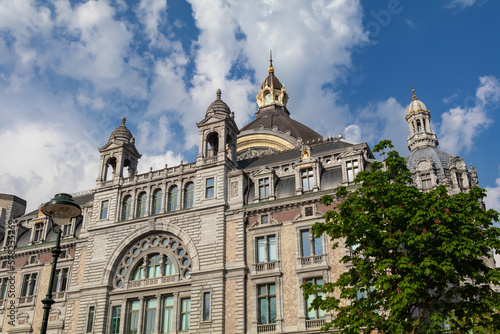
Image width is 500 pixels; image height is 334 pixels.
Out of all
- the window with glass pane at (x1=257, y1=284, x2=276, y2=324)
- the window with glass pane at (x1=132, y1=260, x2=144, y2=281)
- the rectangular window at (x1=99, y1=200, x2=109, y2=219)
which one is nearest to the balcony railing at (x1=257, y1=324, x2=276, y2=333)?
the window with glass pane at (x1=257, y1=284, x2=276, y2=324)

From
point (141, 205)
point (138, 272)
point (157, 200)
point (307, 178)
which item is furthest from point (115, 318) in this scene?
point (307, 178)

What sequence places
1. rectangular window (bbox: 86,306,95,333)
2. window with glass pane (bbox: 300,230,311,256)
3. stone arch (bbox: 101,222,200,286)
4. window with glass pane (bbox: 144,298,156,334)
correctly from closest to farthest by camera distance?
window with glass pane (bbox: 300,230,311,256)
window with glass pane (bbox: 144,298,156,334)
rectangular window (bbox: 86,306,95,333)
stone arch (bbox: 101,222,200,286)

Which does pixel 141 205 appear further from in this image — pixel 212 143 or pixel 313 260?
pixel 313 260

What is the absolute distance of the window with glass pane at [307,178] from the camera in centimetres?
4296

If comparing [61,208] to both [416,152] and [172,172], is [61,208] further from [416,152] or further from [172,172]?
[416,152]

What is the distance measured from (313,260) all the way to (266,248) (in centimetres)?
394

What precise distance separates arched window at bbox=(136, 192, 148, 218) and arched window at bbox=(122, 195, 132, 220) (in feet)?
2.80

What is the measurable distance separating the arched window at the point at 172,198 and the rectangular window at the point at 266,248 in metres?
8.68

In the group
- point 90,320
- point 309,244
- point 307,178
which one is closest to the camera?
point 309,244

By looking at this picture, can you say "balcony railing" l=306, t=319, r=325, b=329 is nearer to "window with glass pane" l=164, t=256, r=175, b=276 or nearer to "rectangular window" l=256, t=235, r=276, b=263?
"rectangular window" l=256, t=235, r=276, b=263

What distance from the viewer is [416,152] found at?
57.2 m

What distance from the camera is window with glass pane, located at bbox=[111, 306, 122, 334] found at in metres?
43.4

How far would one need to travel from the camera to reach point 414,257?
83.1ft

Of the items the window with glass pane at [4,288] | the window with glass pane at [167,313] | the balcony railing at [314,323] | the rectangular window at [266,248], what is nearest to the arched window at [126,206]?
the window with glass pane at [167,313]
